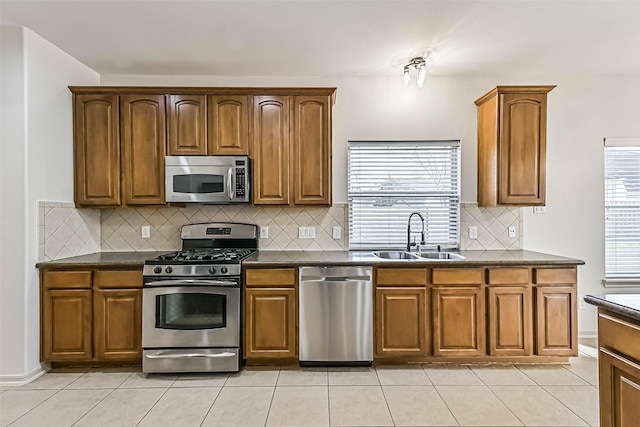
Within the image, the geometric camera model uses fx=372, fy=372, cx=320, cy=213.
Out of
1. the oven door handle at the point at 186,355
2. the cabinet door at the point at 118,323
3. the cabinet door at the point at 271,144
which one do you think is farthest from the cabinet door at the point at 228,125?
the oven door handle at the point at 186,355

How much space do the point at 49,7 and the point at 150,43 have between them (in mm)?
688

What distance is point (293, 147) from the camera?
3.42 m

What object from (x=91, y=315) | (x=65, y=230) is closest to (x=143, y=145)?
(x=65, y=230)

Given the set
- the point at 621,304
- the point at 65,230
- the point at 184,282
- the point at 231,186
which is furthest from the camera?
the point at 231,186

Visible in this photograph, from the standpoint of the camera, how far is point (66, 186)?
3291mm

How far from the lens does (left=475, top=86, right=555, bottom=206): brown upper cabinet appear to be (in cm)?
332

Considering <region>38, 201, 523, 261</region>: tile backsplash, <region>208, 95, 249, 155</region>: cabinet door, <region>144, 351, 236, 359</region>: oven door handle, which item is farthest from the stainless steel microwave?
<region>144, 351, 236, 359</region>: oven door handle

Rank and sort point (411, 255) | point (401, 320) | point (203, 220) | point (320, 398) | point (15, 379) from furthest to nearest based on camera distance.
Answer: point (203, 220)
point (411, 255)
point (401, 320)
point (15, 379)
point (320, 398)

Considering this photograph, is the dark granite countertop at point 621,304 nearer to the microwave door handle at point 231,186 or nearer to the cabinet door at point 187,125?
the microwave door handle at point 231,186

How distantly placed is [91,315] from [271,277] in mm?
1500

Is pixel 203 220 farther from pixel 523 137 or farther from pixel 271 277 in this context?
pixel 523 137

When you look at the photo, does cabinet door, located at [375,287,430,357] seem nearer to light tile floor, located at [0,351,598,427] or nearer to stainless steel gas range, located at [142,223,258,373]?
light tile floor, located at [0,351,598,427]

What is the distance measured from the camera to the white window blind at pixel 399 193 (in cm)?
379

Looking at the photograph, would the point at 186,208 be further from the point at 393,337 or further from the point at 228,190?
the point at 393,337
